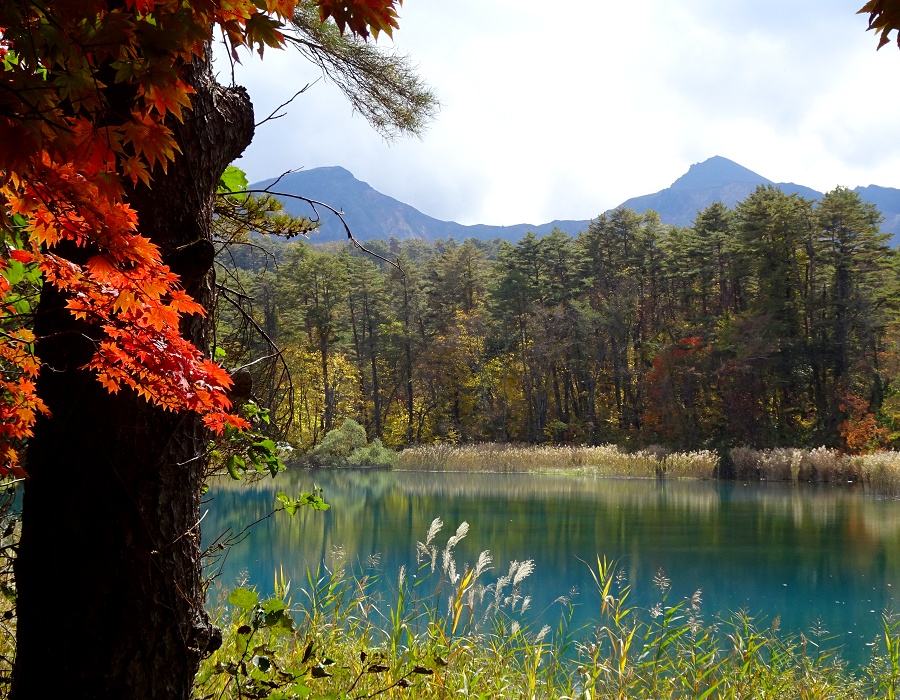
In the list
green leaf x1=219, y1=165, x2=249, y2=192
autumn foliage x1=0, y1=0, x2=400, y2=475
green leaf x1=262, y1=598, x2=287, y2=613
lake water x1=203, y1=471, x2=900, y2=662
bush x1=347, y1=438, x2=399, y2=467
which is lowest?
lake water x1=203, y1=471, x2=900, y2=662

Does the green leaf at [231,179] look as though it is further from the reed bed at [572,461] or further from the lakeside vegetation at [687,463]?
the reed bed at [572,461]

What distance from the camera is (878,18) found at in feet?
4.21

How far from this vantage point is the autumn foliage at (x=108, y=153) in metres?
1.14

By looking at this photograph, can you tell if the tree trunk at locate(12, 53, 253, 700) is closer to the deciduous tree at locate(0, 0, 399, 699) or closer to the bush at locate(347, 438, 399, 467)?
the deciduous tree at locate(0, 0, 399, 699)

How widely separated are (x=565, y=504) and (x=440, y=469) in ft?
30.1

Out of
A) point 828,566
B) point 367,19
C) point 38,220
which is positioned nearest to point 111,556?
point 38,220

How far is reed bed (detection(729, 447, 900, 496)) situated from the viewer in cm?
1475

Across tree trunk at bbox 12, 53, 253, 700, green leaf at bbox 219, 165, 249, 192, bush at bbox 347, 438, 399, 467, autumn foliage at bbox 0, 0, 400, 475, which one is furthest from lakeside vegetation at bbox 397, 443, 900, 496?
autumn foliage at bbox 0, 0, 400, 475

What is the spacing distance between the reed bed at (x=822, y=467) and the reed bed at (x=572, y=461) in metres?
0.83

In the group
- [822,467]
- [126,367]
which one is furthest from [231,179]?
[822,467]

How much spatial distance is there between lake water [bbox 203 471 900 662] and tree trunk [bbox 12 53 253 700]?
2.35 meters

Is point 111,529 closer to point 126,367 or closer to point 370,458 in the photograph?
point 126,367

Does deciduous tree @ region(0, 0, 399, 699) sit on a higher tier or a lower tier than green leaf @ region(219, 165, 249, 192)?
lower

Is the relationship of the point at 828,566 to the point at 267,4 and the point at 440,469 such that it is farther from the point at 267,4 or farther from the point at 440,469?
the point at 440,469
